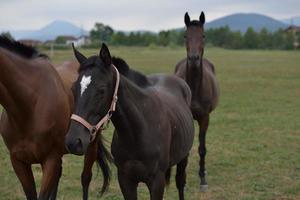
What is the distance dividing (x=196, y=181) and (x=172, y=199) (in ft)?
3.06

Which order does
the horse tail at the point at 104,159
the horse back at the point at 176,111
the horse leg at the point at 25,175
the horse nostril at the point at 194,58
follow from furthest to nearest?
the horse nostril at the point at 194,58
the horse tail at the point at 104,159
the horse leg at the point at 25,175
the horse back at the point at 176,111

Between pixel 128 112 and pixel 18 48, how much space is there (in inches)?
58.5

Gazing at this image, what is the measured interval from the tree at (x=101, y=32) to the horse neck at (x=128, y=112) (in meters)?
83.5

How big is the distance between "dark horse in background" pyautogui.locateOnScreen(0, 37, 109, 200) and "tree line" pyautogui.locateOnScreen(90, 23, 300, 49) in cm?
7230

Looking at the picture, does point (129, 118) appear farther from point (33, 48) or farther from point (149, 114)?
point (33, 48)

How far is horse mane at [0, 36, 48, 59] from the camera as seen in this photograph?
429cm

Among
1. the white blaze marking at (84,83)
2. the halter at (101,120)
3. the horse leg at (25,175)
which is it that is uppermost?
the white blaze marking at (84,83)

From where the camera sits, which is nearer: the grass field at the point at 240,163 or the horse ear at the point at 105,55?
the horse ear at the point at 105,55

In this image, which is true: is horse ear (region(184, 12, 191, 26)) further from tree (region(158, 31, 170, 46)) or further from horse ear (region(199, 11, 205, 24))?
tree (region(158, 31, 170, 46))

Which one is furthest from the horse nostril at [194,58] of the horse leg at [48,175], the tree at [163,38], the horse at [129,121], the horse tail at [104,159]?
the tree at [163,38]

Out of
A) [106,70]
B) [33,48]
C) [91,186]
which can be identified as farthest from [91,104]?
[91,186]

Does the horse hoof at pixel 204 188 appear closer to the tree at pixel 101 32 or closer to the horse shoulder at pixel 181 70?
the horse shoulder at pixel 181 70

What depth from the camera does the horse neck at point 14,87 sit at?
409 centimetres

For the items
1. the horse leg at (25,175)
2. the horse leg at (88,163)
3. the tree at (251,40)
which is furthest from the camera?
the tree at (251,40)
